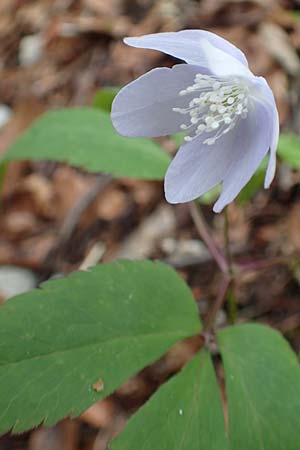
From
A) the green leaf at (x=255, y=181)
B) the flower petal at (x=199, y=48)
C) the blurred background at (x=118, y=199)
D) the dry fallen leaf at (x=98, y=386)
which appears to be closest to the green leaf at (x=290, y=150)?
the green leaf at (x=255, y=181)

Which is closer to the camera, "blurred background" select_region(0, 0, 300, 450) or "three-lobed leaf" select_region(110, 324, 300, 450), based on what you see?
"three-lobed leaf" select_region(110, 324, 300, 450)

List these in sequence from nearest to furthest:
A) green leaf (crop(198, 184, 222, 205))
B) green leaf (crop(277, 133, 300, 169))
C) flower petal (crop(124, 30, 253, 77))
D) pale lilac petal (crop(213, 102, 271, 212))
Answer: flower petal (crop(124, 30, 253, 77)), pale lilac petal (crop(213, 102, 271, 212)), green leaf (crop(277, 133, 300, 169)), green leaf (crop(198, 184, 222, 205))

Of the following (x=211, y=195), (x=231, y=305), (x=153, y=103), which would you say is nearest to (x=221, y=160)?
(x=153, y=103)

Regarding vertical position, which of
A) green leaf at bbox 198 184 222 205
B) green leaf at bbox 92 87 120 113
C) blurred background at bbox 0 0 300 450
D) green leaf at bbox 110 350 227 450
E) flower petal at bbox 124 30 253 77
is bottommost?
blurred background at bbox 0 0 300 450

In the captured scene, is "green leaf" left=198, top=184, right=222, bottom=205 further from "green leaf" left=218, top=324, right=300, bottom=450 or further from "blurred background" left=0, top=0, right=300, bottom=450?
"green leaf" left=218, top=324, right=300, bottom=450

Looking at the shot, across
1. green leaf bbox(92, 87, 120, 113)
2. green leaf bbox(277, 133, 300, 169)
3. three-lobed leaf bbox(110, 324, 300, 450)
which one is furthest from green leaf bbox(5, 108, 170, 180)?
three-lobed leaf bbox(110, 324, 300, 450)

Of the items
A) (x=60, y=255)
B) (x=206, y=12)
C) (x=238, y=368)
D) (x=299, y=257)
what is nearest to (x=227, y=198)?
(x=238, y=368)

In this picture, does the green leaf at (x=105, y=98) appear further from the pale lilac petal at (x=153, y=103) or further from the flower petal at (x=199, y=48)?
the flower petal at (x=199, y=48)
